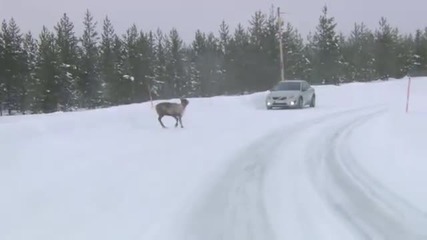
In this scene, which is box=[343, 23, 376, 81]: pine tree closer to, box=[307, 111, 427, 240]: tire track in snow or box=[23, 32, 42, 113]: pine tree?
box=[23, 32, 42, 113]: pine tree

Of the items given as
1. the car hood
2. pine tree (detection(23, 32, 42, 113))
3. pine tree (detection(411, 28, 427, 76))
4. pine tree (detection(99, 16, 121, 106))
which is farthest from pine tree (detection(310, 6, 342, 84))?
the car hood

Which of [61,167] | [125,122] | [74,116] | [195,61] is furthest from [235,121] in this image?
[195,61]

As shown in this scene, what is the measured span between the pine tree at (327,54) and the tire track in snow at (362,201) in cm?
6571

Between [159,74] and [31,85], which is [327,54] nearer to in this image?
[159,74]

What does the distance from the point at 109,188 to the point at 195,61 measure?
7361 cm

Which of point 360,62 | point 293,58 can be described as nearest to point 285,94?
point 293,58

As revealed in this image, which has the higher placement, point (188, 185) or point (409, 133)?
point (188, 185)

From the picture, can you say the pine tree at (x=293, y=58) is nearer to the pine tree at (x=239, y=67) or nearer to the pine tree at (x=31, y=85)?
the pine tree at (x=239, y=67)

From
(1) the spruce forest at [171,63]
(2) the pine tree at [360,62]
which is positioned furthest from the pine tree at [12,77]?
(2) the pine tree at [360,62]

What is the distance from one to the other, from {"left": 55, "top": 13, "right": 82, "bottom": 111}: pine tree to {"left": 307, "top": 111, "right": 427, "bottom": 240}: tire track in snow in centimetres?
5375

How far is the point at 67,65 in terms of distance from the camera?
62688mm

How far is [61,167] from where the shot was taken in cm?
897

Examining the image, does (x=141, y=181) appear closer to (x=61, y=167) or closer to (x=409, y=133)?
(x=61, y=167)

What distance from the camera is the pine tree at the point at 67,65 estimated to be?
6081cm
